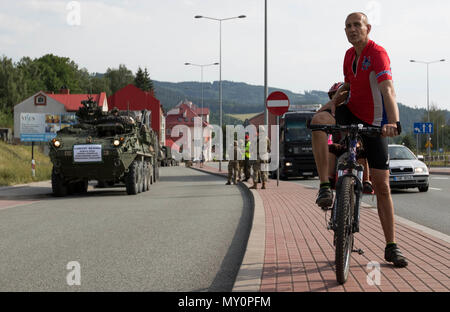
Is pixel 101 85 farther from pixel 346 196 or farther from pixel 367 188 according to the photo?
pixel 346 196

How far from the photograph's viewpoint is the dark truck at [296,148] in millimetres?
24375

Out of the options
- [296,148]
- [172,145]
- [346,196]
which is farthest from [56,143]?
[172,145]

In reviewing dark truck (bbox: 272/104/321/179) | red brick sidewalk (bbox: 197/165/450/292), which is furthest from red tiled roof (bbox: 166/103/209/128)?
red brick sidewalk (bbox: 197/165/450/292)

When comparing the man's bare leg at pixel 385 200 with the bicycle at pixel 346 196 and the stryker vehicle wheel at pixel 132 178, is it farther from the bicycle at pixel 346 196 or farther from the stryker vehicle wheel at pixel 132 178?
the stryker vehicle wheel at pixel 132 178

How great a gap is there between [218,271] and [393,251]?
168 cm

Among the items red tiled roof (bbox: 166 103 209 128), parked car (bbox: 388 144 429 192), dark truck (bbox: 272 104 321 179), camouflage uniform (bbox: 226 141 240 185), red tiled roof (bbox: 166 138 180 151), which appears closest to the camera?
parked car (bbox: 388 144 429 192)

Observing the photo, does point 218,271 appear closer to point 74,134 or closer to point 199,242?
point 199,242

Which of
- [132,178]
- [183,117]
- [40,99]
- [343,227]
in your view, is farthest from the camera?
[183,117]

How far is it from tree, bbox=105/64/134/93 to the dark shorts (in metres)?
110

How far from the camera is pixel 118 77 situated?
113 metres

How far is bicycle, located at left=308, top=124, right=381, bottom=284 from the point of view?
3996 mm

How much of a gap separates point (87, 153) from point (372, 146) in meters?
11.2

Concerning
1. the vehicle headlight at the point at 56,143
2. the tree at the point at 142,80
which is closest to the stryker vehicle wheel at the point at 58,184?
the vehicle headlight at the point at 56,143

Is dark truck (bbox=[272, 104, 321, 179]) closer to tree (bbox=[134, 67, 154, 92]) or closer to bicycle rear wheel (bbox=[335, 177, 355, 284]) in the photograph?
bicycle rear wheel (bbox=[335, 177, 355, 284])
